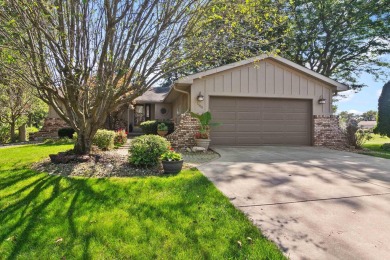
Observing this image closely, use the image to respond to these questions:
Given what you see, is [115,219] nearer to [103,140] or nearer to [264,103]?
[103,140]

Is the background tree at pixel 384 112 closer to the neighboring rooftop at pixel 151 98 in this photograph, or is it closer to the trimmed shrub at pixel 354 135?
the trimmed shrub at pixel 354 135

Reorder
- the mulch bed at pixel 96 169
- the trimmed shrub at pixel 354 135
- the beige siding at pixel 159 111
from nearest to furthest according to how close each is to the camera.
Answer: the mulch bed at pixel 96 169, the trimmed shrub at pixel 354 135, the beige siding at pixel 159 111

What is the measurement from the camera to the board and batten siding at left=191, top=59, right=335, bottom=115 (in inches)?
420

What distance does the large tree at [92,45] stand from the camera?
17.2 ft

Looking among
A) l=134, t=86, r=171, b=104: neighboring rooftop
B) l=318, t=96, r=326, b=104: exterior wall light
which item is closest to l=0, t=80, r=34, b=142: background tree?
l=134, t=86, r=171, b=104: neighboring rooftop

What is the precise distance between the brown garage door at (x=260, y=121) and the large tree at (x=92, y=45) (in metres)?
4.73

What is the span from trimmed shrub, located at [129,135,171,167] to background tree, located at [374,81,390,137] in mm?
12933

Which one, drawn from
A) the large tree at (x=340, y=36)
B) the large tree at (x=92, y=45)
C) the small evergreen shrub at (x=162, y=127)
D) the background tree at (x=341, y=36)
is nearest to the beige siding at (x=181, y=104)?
the small evergreen shrub at (x=162, y=127)

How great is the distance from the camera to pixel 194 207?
378cm

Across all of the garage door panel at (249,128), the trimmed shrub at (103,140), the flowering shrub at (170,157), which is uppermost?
the garage door panel at (249,128)

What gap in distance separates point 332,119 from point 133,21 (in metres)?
10.2

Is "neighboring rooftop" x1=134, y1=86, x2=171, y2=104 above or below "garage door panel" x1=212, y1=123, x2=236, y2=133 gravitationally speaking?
above

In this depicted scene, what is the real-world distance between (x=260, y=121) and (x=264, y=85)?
1653mm

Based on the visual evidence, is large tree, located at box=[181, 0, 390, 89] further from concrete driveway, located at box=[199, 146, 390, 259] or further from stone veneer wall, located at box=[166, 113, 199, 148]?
concrete driveway, located at box=[199, 146, 390, 259]
